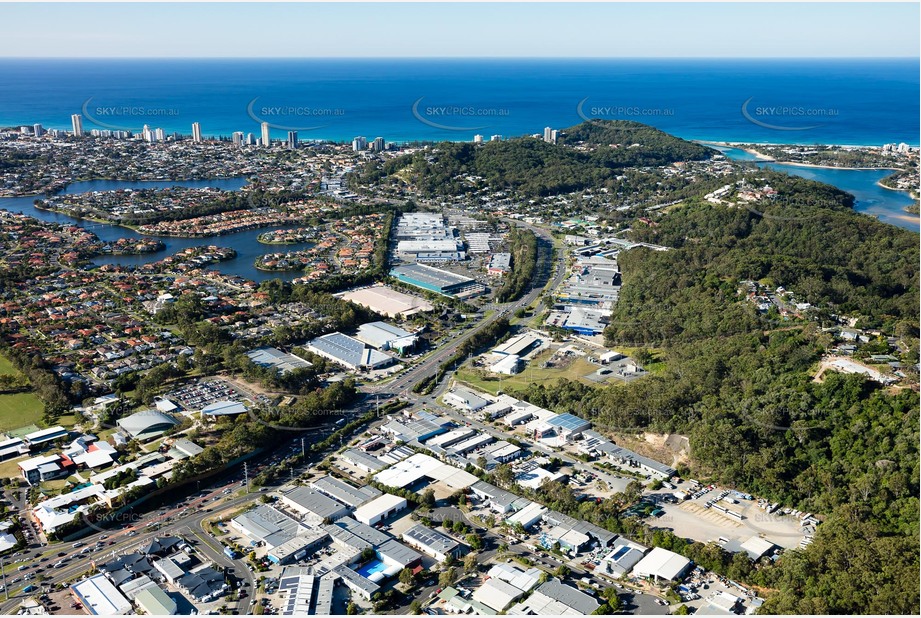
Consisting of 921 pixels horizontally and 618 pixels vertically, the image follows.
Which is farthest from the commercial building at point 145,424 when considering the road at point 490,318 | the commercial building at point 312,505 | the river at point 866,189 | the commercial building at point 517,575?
the river at point 866,189

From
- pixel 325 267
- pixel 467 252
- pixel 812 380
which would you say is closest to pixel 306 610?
pixel 812 380

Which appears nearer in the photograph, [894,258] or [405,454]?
[405,454]

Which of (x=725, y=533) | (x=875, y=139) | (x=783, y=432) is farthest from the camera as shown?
(x=875, y=139)

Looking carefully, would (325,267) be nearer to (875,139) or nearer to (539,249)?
(539,249)

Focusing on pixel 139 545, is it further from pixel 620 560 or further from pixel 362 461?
pixel 620 560
